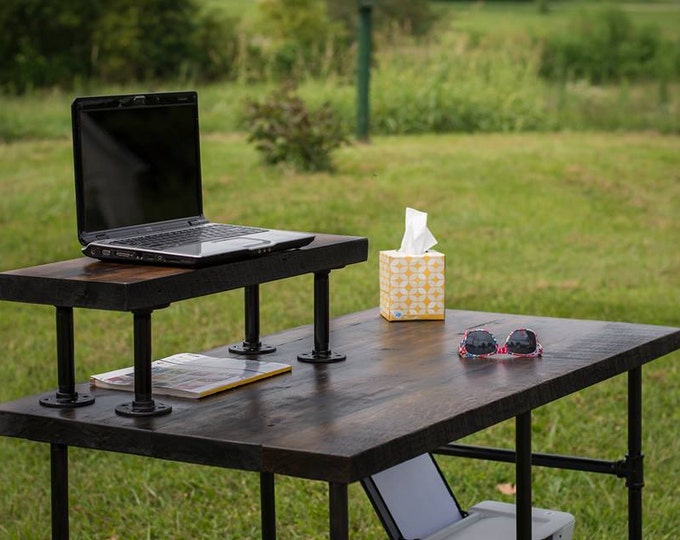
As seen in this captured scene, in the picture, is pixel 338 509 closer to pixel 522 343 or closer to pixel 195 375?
pixel 195 375

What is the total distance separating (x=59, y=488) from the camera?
2.62m

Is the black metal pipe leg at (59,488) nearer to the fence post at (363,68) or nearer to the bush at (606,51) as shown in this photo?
the fence post at (363,68)

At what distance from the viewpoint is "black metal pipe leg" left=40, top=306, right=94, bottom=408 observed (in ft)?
8.32

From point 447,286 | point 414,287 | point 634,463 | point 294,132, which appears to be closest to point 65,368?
point 414,287

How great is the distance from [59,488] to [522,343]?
1061mm

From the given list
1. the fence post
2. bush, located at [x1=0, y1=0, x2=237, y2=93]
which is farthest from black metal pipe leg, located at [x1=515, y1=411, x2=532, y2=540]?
bush, located at [x1=0, y1=0, x2=237, y2=93]

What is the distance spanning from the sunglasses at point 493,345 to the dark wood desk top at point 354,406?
0.03 meters

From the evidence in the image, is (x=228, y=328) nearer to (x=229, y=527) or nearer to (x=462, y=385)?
(x=229, y=527)

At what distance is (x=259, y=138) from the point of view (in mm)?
9984

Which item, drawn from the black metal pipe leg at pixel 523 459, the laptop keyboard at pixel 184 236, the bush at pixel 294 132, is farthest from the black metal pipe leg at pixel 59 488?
the bush at pixel 294 132

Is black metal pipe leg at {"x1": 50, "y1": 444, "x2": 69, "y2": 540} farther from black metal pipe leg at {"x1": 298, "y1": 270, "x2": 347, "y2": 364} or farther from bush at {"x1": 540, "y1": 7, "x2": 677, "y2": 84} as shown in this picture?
bush at {"x1": 540, "y1": 7, "x2": 677, "y2": 84}

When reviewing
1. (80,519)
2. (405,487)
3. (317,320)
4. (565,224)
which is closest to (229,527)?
(80,519)

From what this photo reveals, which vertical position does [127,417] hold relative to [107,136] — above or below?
below

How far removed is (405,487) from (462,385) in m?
0.74
